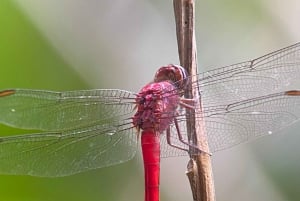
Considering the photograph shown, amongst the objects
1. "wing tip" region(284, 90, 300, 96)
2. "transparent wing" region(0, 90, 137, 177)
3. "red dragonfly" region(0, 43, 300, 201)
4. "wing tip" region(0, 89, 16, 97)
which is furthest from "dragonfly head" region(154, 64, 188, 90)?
"wing tip" region(0, 89, 16, 97)

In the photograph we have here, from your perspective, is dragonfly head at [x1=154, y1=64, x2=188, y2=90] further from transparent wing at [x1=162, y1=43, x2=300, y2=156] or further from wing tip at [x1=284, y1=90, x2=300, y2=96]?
wing tip at [x1=284, y1=90, x2=300, y2=96]

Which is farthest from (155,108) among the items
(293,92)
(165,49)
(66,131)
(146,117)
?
(165,49)

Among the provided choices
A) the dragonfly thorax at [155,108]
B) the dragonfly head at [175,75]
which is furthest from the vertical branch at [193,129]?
the dragonfly thorax at [155,108]

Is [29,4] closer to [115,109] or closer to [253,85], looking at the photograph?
[115,109]

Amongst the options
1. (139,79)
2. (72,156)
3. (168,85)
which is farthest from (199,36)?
(72,156)

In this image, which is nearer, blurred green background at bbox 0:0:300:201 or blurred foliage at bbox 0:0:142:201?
blurred foliage at bbox 0:0:142:201

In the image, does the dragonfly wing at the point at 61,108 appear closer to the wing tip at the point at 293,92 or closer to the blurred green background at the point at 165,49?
the blurred green background at the point at 165,49

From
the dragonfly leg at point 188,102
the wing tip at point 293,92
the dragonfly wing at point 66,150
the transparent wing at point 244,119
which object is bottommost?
the dragonfly wing at point 66,150
